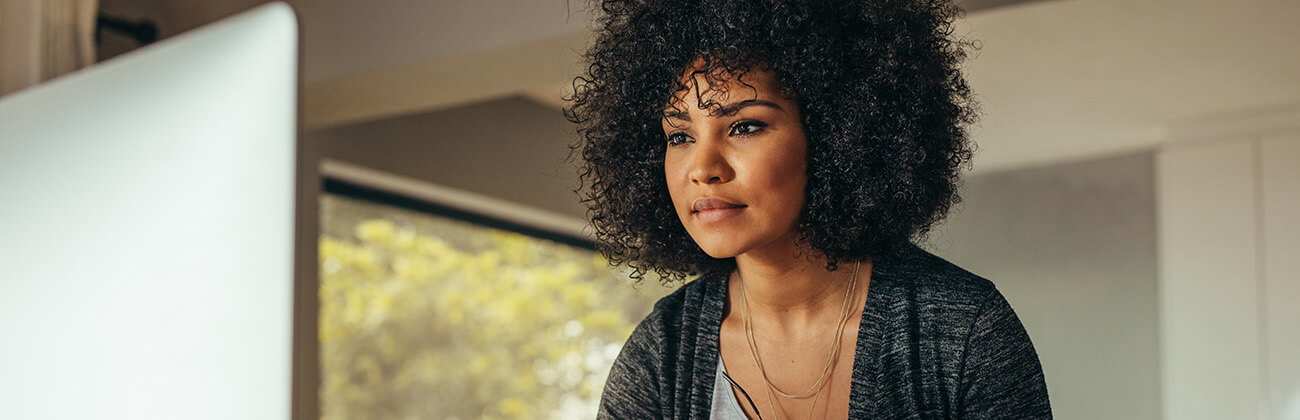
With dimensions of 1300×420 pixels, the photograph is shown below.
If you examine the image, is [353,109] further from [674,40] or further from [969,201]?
[969,201]

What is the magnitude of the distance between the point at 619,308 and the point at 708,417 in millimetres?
4331

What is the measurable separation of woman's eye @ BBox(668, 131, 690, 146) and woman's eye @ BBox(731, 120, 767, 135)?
0.21ft

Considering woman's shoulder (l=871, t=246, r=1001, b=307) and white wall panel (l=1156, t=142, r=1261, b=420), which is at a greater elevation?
white wall panel (l=1156, t=142, r=1261, b=420)

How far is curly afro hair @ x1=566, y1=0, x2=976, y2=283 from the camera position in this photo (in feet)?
4.20

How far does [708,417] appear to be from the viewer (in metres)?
1.32

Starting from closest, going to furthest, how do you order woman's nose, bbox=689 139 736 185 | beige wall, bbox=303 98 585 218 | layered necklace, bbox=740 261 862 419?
woman's nose, bbox=689 139 736 185
layered necklace, bbox=740 261 862 419
beige wall, bbox=303 98 585 218

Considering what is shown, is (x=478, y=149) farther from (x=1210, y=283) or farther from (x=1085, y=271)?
(x=1210, y=283)

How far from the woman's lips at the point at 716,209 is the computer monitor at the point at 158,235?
0.69m

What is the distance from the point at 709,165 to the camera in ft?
3.91

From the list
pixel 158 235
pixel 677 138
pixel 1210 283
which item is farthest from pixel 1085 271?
pixel 158 235

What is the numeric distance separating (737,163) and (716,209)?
5cm

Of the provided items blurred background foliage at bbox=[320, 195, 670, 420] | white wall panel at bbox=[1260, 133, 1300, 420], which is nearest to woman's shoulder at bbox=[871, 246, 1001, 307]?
blurred background foliage at bbox=[320, 195, 670, 420]

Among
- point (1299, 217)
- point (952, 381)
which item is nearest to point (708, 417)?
point (952, 381)

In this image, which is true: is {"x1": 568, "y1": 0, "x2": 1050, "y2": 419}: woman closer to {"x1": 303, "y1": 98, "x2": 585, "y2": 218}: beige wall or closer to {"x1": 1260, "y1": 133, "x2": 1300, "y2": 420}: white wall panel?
{"x1": 303, "y1": 98, "x2": 585, "y2": 218}: beige wall
